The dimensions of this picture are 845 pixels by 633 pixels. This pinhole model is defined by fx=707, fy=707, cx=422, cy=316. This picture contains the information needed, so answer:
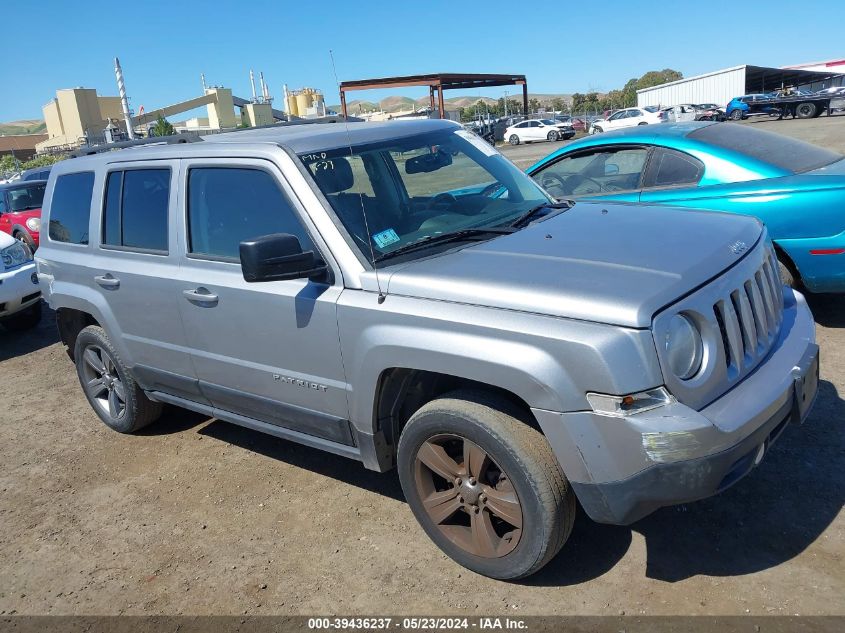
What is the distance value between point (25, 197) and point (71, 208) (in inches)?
423

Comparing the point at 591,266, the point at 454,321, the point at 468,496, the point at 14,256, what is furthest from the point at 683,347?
the point at 14,256

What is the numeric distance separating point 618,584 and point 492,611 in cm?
56

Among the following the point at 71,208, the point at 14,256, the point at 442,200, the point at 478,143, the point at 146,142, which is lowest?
the point at 14,256

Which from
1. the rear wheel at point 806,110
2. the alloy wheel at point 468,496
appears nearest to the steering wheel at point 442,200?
the alloy wheel at point 468,496

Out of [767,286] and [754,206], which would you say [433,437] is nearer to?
[767,286]

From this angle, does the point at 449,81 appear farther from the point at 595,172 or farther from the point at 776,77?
the point at 776,77

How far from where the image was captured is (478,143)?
4418 mm

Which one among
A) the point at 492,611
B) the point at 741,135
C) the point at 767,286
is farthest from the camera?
the point at 741,135

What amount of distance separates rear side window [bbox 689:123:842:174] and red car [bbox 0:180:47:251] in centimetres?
1183

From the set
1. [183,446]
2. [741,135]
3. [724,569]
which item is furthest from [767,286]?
[183,446]

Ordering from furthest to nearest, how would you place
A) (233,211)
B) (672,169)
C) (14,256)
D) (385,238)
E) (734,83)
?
(734,83) < (14,256) < (672,169) < (233,211) < (385,238)

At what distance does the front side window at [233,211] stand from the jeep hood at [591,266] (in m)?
0.72

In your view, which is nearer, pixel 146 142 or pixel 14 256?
pixel 146 142

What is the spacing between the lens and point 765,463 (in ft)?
12.4
